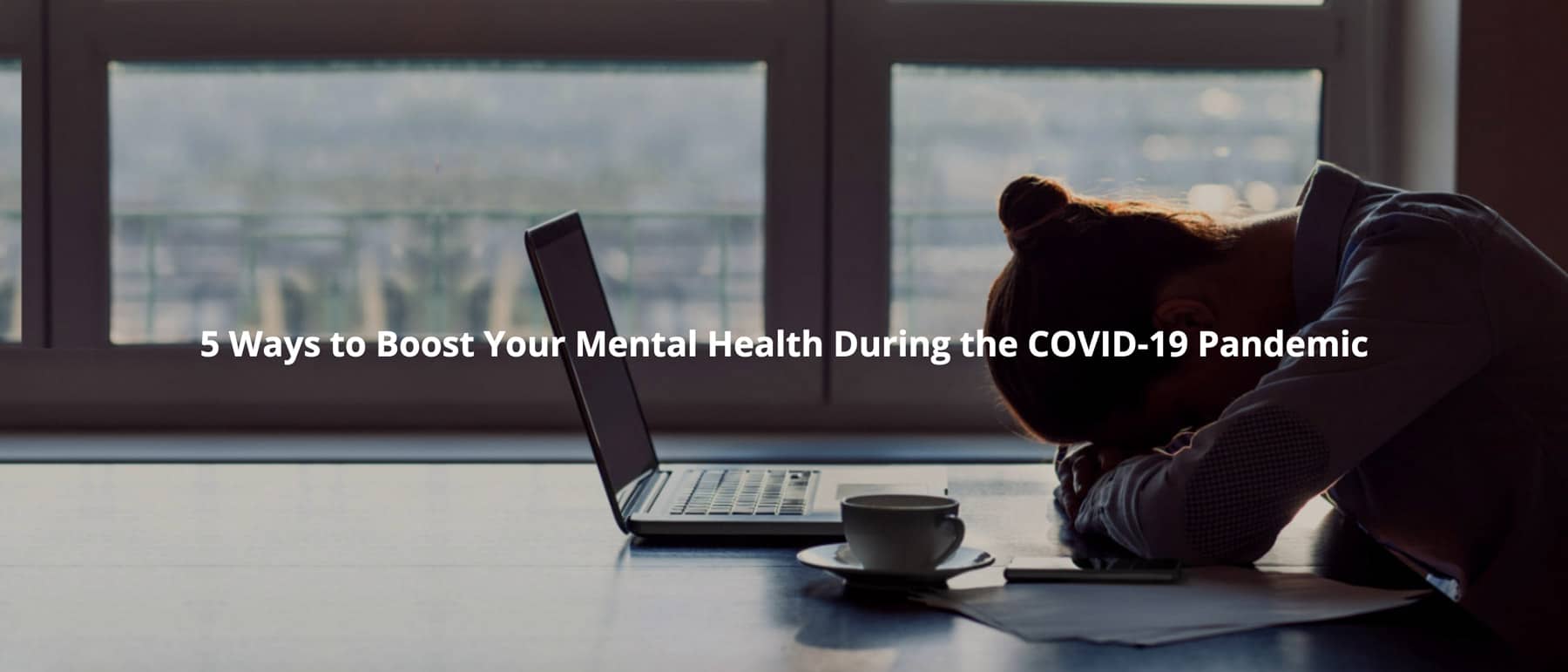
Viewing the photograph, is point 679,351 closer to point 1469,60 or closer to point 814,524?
point 814,524

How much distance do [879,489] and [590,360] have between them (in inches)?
12.6

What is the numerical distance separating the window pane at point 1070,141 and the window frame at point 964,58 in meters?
0.03

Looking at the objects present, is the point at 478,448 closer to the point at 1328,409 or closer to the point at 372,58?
the point at 372,58

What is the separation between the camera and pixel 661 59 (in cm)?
216

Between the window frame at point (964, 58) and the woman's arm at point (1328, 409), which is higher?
the window frame at point (964, 58)

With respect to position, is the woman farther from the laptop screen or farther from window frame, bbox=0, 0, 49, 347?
window frame, bbox=0, 0, 49, 347

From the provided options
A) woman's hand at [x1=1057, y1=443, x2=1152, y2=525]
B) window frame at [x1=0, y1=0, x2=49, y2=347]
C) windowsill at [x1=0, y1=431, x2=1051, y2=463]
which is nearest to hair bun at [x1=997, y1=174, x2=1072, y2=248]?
woman's hand at [x1=1057, y1=443, x2=1152, y2=525]

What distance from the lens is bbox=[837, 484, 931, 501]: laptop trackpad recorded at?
4.40 feet

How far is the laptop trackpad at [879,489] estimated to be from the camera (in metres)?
1.34

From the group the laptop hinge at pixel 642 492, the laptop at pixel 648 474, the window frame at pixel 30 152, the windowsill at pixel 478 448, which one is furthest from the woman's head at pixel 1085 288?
the window frame at pixel 30 152

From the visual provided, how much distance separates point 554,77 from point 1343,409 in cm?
148

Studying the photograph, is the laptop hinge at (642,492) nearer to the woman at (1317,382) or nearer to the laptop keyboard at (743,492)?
the laptop keyboard at (743,492)

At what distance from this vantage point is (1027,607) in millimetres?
846

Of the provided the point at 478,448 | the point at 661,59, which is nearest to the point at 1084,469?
the point at 478,448
